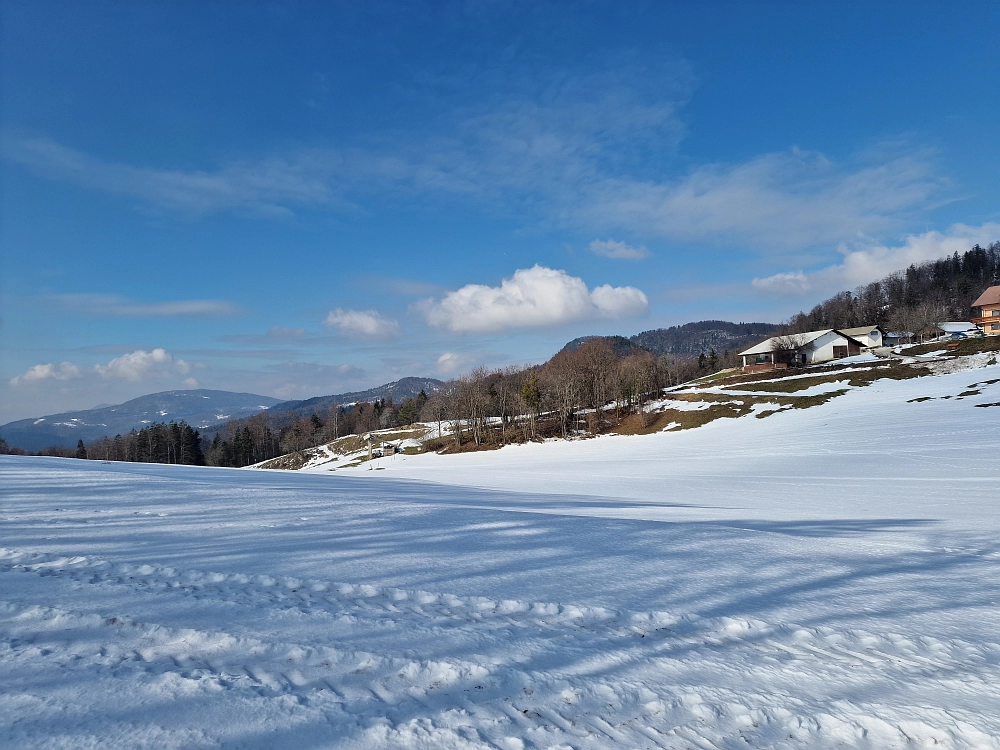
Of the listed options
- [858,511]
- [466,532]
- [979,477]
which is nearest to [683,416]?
[979,477]

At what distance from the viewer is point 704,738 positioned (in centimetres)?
308

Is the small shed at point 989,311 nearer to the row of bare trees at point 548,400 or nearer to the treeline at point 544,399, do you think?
the treeline at point 544,399

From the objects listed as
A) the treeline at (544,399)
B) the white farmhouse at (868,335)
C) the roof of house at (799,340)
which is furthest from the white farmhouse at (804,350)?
the treeline at (544,399)

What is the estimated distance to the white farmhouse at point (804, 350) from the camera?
78250mm

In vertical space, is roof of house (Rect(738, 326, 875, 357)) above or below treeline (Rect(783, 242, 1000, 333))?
below

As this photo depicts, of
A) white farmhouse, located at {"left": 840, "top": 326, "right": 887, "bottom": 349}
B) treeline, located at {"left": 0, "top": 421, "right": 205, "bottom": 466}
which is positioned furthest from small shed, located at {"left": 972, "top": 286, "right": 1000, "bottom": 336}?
treeline, located at {"left": 0, "top": 421, "right": 205, "bottom": 466}

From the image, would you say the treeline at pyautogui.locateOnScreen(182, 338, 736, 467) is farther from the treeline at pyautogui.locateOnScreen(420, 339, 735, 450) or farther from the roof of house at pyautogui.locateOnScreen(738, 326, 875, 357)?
the roof of house at pyautogui.locateOnScreen(738, 326, 875, 357)

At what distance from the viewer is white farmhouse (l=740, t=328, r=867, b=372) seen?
78.2 metres

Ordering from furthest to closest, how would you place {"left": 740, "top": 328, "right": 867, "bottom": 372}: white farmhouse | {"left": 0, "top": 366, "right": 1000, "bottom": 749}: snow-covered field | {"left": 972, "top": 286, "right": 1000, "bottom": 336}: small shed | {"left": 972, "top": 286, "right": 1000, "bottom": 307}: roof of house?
{"left": 972, "top": 286, "right": 1000, "bottom": 307}: roof of house < {"left": 972, "top": 286, "right": 1000, "bottom": 336}: small shed < {"left": 740, "top": 328, "right": 867, "bottom": 372}: white farmhouse < {"left": 0, "top": 366, "right": 1000, "bottom": 749}: snow-covered field

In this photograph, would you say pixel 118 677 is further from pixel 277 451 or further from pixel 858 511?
pixel 277 451

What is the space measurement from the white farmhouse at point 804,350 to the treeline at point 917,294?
36429 millimetres

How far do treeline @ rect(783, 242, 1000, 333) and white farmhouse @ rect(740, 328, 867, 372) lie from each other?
36.4 m

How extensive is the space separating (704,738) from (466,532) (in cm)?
519

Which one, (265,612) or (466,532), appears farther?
(466,532)
